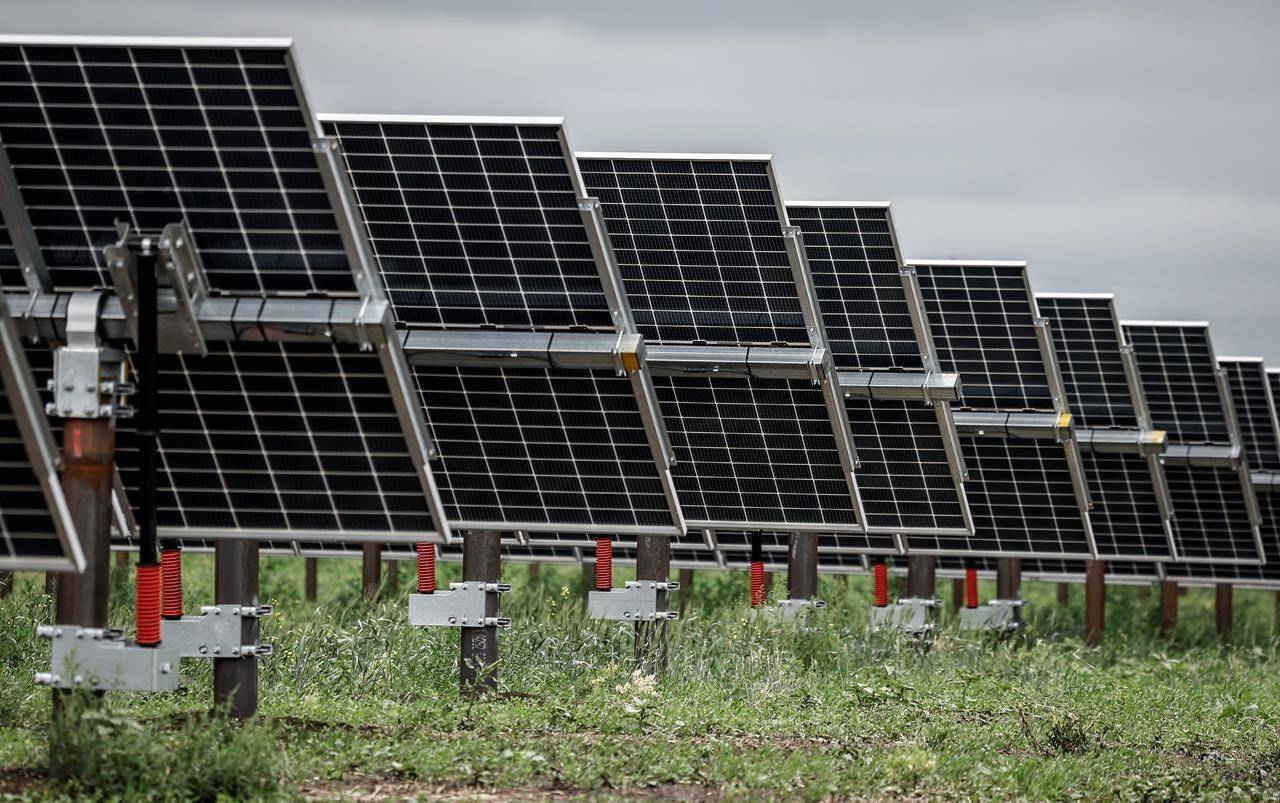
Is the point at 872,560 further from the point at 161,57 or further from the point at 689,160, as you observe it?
the point at 161,57

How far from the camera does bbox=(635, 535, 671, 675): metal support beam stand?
20125mm

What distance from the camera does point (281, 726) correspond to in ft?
45.9

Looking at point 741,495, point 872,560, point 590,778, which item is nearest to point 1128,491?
point 872,560

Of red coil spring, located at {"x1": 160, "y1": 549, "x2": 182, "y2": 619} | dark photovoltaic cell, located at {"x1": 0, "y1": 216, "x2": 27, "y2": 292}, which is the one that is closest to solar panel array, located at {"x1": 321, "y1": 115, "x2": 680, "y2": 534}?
red coil spring, located at {"x1": 160, "y1": 549, "x2": 182, "y2": 619}

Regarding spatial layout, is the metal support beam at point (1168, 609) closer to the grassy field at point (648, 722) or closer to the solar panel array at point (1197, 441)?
the solar panel array at point (1197, 441)

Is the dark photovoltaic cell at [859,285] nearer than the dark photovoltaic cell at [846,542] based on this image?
Yes

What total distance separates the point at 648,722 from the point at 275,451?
14.6 ft

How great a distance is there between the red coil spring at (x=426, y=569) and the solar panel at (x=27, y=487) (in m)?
7.45

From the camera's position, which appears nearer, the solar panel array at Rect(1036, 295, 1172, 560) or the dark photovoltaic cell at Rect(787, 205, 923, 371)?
the dark photovoltaic cell at Rect(787, 205, 923, 371)

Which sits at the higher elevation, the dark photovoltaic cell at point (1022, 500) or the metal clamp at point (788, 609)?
the dark photovoltaic cell at point (1022, 500)

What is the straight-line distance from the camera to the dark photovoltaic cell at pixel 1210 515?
A: 34231 mm

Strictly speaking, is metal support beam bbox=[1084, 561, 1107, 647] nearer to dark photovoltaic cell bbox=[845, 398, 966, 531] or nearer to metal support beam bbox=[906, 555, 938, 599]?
metal support beam bbox=[906, 555, 938, 599]

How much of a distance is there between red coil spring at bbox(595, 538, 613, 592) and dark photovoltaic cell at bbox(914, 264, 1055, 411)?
27.9 ft

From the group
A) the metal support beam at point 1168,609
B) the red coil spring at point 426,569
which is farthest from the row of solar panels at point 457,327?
the metal support beam at point 1168,609
